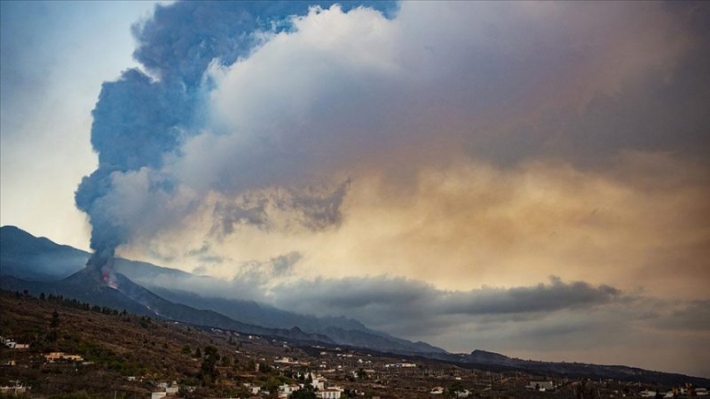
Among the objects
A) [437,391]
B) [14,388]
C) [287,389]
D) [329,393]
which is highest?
[14,388]

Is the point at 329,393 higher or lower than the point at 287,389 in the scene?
higher

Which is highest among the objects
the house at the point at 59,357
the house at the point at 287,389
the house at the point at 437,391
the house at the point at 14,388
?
the house at the point at 59,357

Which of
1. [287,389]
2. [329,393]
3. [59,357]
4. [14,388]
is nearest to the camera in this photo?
[14,388]

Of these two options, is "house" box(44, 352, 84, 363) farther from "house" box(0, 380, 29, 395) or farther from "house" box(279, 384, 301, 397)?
"house" box(279, 384, 301, 397)

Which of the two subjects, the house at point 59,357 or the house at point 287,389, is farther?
→ the house at point 287,389

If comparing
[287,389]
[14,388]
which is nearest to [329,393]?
[287,389]

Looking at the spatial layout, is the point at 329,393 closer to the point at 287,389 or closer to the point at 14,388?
the point at 287,389

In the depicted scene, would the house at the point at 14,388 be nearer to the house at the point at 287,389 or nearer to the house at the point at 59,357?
the house at the point at 59,357

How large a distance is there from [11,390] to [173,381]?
75.6 ft

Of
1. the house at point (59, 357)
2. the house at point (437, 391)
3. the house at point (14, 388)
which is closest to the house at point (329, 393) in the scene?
the house at point (437, 391)

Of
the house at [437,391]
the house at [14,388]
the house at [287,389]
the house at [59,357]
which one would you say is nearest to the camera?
the house at [14,388]

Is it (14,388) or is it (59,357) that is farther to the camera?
(59,357)

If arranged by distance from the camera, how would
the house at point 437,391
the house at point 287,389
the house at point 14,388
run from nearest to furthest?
the house at point 14,388
the house at point 287,389
the house at point 437,391

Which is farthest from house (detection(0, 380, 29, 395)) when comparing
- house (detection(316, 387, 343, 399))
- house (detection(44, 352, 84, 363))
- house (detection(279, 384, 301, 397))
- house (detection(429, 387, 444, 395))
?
house (detection(429, 387, 444, 395))
